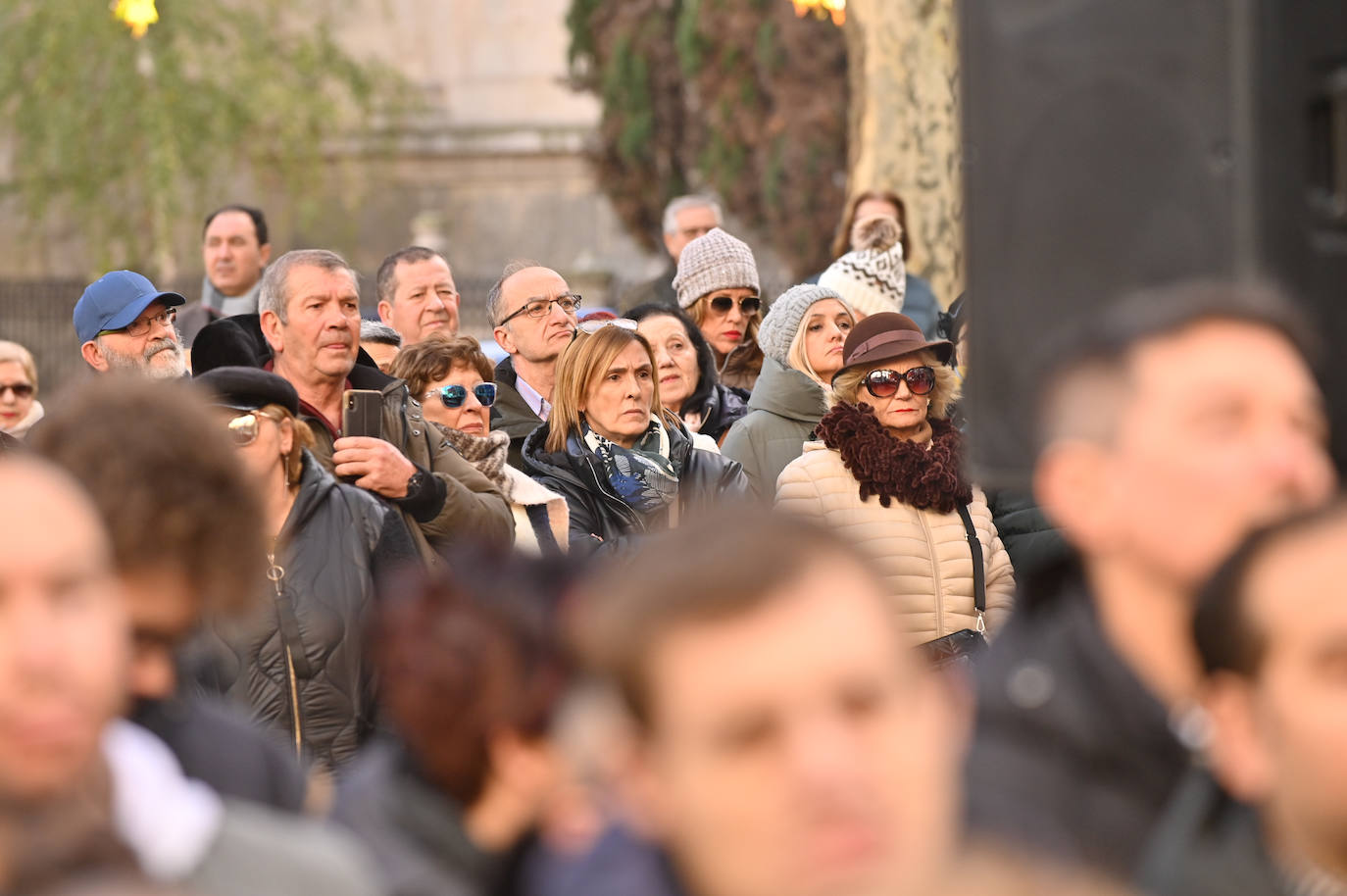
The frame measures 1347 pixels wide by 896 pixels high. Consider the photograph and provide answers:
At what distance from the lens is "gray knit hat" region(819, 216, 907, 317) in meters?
8.88

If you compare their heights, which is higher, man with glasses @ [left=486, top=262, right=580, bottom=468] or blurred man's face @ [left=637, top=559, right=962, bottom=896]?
blurred man's face @ [left=637, top=559, right=962, bottom=896]

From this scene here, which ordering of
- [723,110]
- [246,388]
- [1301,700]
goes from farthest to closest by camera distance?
[723,110], [246,388], [1301,700]

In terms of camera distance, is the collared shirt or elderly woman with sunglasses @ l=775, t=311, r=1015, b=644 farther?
the collared shirt

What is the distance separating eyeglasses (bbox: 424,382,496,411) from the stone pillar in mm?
7327

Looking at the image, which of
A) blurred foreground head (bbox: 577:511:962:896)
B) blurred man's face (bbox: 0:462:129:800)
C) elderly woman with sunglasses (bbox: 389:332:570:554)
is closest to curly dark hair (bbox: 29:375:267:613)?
blurred man's face (bbox: 0:462:129:800)

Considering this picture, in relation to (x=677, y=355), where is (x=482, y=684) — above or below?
above

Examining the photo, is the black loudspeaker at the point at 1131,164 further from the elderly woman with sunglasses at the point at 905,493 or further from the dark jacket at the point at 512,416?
the dark jacket at the point at 512,416

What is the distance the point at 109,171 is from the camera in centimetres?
2859

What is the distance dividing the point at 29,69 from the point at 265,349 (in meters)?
22.5

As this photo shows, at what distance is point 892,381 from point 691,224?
3975 mm

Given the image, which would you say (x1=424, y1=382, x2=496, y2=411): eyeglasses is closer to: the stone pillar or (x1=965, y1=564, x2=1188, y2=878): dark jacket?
(x1=965, y1=564, x2=1188, y2=878): dark jacket

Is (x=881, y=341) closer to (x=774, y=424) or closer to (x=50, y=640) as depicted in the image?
(x=774, y=424)

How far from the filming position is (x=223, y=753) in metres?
2.91

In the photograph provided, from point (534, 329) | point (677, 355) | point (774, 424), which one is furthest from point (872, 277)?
point (534, 329)
